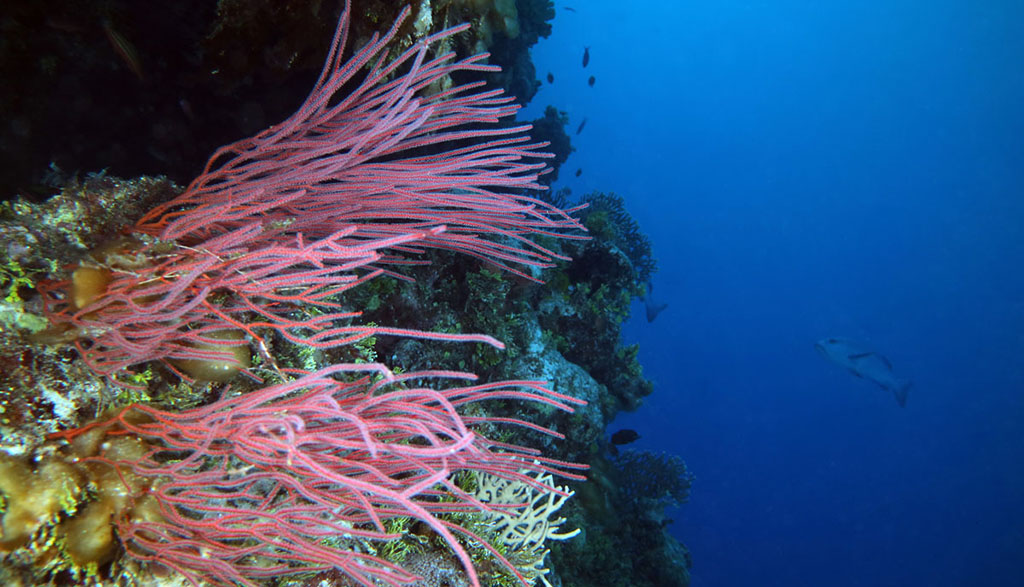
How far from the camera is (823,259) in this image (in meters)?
75.4

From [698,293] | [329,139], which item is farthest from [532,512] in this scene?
[698,293]

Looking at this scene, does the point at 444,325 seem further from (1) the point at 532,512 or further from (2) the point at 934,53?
(2) the point at 934,53

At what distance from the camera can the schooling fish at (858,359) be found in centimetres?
1473

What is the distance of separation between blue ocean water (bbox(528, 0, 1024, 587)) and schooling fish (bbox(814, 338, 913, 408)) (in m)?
21.8

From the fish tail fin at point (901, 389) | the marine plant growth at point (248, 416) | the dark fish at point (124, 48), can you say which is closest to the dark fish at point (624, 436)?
the marine plant growth at point (248, 416)

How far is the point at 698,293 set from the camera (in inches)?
2788

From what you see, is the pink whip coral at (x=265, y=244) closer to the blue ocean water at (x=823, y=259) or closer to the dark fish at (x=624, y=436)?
the dark fish at (x=624, y=436)

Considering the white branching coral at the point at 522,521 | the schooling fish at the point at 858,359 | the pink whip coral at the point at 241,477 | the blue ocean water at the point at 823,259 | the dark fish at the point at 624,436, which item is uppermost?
the blue ocean water at the point at 823,259

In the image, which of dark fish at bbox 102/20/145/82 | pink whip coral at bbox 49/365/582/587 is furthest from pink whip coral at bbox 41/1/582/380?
dark fish at bbox 102/20/145/82

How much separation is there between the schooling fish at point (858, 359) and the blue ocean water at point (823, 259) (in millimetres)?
21826

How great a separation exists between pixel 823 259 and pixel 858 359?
243 ft

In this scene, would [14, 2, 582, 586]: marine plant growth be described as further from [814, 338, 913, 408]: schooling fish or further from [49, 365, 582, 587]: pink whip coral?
[814, 338, 913, 408]: schooling fish

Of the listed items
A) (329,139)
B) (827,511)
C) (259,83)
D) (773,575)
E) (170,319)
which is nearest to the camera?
(170,319)

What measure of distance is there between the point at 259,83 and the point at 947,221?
343 ft
